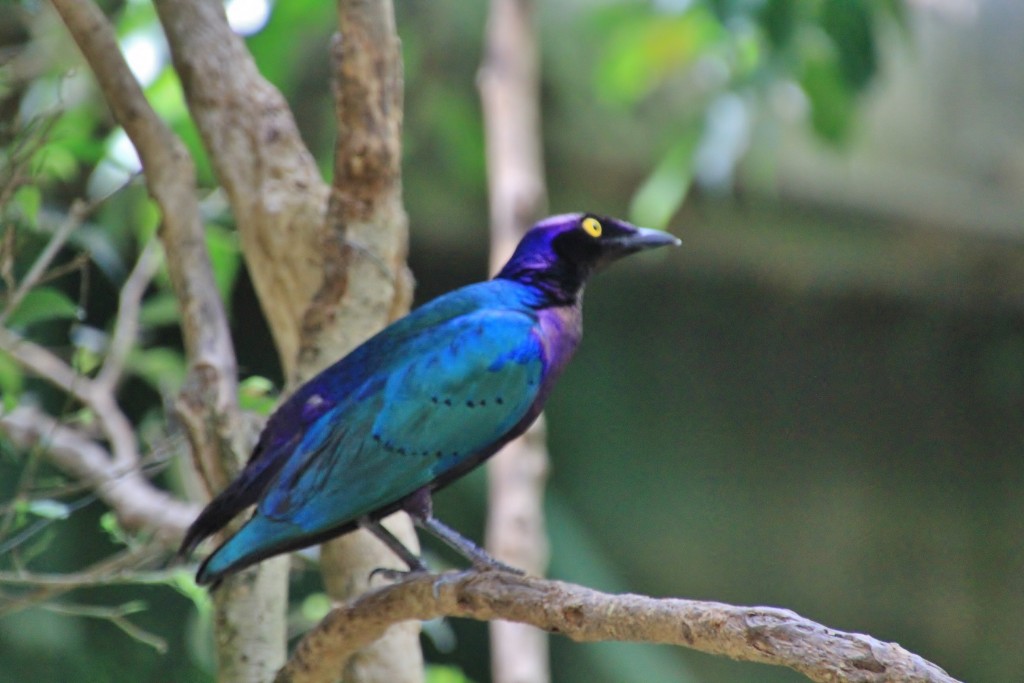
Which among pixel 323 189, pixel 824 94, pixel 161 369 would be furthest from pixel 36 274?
pixel 824 94

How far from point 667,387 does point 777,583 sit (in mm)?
1034

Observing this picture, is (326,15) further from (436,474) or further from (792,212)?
(436,474)

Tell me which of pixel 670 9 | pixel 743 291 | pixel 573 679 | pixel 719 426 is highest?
pixel 670 9

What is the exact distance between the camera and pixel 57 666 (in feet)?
7.45

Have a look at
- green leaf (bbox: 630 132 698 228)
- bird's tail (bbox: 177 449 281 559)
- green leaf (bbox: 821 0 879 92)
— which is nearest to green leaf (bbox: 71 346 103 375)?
bird's tail (bbox: 177 449 281 559)

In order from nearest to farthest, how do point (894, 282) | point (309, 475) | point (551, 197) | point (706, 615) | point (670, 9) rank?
point (706, 615) → point (309, 475) → point (670, 9) → point (551, 197) → point (894, 282)

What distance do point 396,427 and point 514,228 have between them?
1.64 meters

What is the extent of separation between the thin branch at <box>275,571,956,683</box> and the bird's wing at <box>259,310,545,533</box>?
18cm


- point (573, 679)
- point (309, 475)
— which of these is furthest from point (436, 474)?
point (573, 679)

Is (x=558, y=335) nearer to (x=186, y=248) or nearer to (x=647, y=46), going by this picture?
(x=186, y=248)

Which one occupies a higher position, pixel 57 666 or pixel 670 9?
pixel 670 9

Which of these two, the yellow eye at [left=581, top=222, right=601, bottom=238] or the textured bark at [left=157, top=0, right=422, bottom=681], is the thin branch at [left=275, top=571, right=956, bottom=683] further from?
the yellow eye at [left=581, top=222, right=601, bottom=238]

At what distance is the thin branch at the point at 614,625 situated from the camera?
1.17 metres

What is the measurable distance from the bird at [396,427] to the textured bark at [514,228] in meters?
1.05
